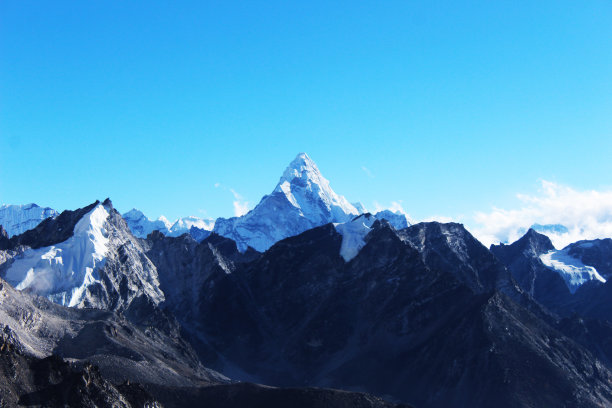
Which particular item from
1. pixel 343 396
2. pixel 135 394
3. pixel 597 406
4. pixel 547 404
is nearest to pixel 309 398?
pixel 343 396

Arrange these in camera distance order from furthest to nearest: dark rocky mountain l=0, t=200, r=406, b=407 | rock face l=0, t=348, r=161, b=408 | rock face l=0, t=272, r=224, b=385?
rock face l=0, t=272, r=224, b=385, dark rocky mountain l=0, t=200, r=406, b=407, rock face l=0, t=348, r=161, b=408

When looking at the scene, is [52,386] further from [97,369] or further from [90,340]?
[90,340]

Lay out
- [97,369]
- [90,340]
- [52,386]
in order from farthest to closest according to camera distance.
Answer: [90,340], [97,369], [52,386]

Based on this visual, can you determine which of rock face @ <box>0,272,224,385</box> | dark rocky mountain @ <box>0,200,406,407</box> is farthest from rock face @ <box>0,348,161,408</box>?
rock face @ <box>0,272,224,385</box>

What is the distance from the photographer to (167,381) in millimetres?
152625

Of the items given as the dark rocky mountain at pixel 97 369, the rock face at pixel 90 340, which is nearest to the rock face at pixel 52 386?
the dark rocky mountain at pixel 97 369

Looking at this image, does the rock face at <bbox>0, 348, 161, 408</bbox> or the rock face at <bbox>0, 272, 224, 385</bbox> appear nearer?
the rock face at <bbox>0, 348, 161, 408</bbox>

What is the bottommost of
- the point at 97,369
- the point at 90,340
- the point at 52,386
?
the point at 52,386

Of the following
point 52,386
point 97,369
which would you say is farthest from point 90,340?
point 52,386

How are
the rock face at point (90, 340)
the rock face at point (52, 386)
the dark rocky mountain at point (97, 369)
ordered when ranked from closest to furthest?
the rock face at point (52, 386)
the dark rocky mountain at point (97, 369)
the rock face at point (90, 340)

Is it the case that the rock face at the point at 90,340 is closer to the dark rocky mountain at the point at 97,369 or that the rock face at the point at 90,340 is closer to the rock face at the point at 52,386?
the dark rocky mountain at the point at 97,369

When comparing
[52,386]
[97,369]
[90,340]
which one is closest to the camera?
[52,386]

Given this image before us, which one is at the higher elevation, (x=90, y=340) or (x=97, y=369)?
(x=90, y=340)

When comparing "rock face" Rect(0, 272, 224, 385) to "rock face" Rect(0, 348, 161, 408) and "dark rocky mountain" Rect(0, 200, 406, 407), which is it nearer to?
"dark rocky mountain" Rect(0, 200, 406, 407)
